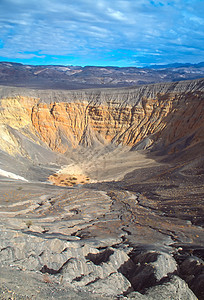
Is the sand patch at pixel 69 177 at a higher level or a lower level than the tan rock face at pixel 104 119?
lower

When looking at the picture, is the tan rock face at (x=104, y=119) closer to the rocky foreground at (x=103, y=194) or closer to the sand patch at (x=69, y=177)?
the rocky foreground at (x=103, y=194)

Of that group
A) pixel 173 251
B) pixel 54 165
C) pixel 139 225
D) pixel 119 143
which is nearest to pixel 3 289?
pixel 173 251

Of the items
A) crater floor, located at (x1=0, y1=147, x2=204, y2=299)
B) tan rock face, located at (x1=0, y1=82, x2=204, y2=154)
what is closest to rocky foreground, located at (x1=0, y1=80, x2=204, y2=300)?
crater floor, located at (x1=0, y1=147, x2=204, y2=299)

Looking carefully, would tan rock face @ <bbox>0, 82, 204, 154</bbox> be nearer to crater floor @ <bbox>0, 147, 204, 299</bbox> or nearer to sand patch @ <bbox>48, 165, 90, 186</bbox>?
sand patch @ <bbox>48, 165, 90, 186</bbox>

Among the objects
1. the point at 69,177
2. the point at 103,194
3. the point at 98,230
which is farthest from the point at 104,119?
the point at 98,230

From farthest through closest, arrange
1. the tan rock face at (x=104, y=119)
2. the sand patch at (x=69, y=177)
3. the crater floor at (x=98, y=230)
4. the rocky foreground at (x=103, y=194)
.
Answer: the tan rock face at (x=104, y=119)
the sand patch at (x=69, y=177)
the rocky foreground at (x=103, y=194)
the crater floor at (x=98, y=230)

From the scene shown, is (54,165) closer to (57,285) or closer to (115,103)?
(115,103)

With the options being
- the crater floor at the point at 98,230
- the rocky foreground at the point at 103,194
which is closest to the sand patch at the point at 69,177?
the rocky foreground at the point at 103,194
